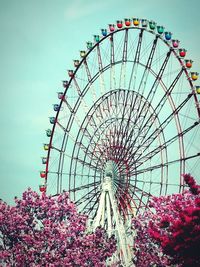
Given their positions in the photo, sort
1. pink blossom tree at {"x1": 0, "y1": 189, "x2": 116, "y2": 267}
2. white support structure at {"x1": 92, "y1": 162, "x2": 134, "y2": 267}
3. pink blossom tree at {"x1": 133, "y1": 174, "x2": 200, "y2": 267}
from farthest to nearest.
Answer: white support structure at {"x1": 92, "y1": 162, "x2": 134, "y2": 267}, pink blossom tree at {"x1": 0, "y1": 189, "x2": 116, "y2": 267}, pink blossom tree at {"x1": 133, "y1": 174, "x2": 200, "y2": 267}

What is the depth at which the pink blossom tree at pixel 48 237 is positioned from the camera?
24.7 m

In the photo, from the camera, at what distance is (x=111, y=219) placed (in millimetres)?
28953

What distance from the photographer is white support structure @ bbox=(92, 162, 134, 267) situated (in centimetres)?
2723

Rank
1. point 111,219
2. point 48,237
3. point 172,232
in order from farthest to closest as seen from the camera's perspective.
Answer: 1. point 111,219
2. point 48,237
3. point 172,232

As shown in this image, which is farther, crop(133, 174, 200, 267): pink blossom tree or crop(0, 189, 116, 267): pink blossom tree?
crop(0, 189, 116, 267): pink blossom tree

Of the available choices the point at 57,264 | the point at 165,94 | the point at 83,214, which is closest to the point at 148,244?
the point at 83,214

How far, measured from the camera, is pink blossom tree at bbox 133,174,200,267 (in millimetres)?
21139

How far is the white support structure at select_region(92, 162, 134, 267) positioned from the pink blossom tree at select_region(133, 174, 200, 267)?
4.00ft

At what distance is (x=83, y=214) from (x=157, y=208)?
486 cm

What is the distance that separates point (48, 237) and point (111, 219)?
17.4ft

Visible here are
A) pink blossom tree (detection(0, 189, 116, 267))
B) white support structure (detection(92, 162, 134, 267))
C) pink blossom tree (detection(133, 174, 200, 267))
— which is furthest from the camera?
white support structure (detection(92, 162, 134, 267))

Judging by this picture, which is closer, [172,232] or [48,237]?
[172,232]

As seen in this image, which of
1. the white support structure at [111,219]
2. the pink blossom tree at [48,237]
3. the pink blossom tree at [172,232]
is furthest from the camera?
the white support structure at [111,219]

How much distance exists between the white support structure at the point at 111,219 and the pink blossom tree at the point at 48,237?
65 centimetres
